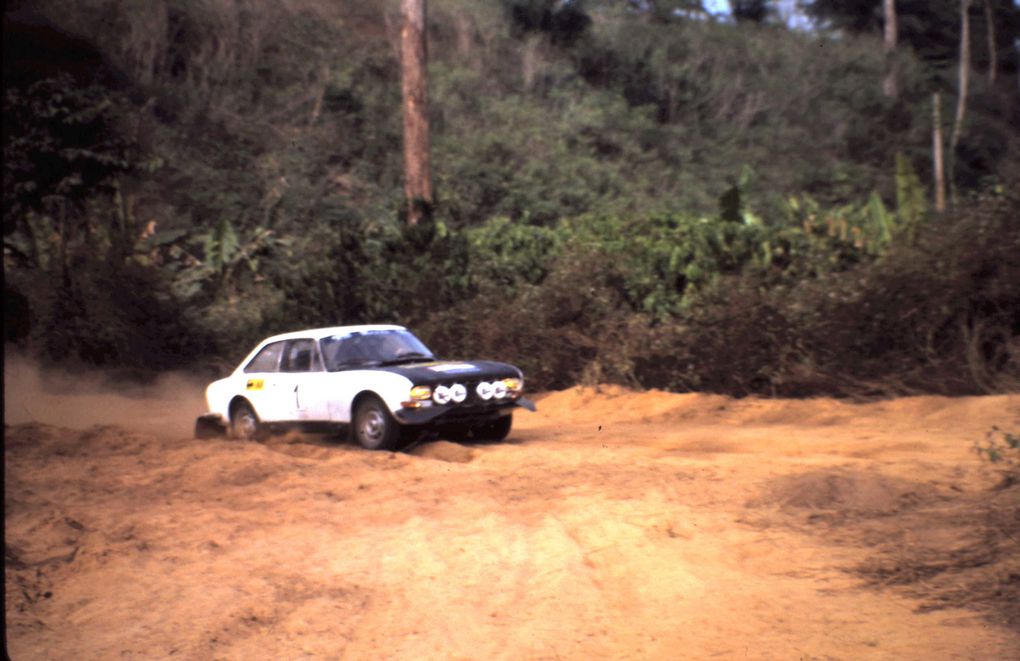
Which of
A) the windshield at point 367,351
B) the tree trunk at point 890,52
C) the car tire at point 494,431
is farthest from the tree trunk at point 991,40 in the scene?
the windshield at point 367,351

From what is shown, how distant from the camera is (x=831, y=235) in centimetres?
1841

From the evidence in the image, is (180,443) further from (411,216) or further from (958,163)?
(958,163)

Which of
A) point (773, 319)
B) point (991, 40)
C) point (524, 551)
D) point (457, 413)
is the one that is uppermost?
point (991, 40)

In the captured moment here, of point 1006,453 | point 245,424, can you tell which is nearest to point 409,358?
point 245,424

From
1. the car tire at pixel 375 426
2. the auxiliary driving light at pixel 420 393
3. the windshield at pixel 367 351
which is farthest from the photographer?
the windshield at pixel 367 351

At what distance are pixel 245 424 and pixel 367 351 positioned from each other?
215cm

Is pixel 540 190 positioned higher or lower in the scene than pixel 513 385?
higher

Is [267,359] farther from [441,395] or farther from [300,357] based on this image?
[441,395]

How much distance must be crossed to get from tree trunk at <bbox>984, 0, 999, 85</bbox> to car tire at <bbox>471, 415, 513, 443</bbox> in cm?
3372

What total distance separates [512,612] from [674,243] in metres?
13.9

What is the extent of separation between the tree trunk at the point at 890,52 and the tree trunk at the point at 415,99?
87.1ft

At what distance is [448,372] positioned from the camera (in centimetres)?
1129

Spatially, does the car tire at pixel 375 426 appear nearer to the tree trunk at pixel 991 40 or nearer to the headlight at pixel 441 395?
the headlight at pixel 441 395

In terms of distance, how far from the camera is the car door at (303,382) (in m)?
12.0
